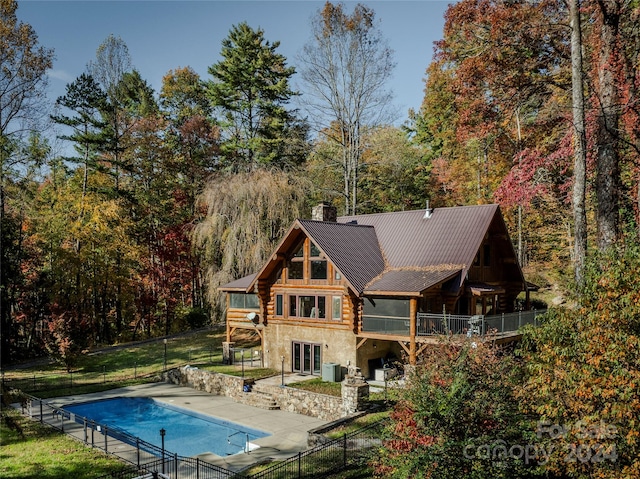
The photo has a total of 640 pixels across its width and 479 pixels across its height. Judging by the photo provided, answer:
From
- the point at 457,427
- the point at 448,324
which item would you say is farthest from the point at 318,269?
the point at 457,427

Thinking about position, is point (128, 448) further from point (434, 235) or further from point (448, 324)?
point (434, 235)

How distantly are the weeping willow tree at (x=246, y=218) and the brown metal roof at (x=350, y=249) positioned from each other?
667 centimetres

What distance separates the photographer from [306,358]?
74.9ft

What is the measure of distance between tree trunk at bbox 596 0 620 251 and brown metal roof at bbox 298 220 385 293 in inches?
386

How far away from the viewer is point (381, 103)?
30.6m

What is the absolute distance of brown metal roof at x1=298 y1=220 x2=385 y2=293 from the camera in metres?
21.1

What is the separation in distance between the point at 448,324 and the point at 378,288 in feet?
10.4

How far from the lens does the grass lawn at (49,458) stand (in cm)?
1303

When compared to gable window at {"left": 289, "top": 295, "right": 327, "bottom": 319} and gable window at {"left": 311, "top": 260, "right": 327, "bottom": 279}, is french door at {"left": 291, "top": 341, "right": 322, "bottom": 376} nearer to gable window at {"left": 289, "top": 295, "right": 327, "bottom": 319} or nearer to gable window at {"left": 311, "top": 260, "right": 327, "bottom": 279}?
gable window at {"left": 289, "top": 295, "right": 327, "bottom": 319}

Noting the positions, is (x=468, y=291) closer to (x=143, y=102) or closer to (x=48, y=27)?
(x=48, y=27)

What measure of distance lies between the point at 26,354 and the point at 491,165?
1314 inches

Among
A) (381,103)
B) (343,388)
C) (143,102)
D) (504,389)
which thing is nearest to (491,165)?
(381,103)

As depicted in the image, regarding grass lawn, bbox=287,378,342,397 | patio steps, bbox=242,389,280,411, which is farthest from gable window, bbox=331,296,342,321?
patio steps, bbox=242,389,280,411

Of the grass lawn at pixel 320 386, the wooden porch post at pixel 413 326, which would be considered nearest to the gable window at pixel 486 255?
the wooden porch post at pixel 413 326
